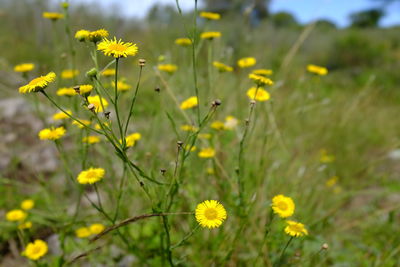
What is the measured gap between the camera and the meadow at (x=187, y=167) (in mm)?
1069

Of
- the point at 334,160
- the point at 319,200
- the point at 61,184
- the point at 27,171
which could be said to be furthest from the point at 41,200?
the point at 334,160

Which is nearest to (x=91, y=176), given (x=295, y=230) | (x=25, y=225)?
(x=25, y=225)

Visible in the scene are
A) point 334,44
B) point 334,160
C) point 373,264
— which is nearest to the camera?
point 373,264

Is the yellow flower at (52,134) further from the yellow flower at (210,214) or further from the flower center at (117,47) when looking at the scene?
the yellow flower at (210,214)

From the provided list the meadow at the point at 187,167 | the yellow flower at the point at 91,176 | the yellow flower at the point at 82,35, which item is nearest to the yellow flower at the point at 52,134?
the meadow at the point at 187,167

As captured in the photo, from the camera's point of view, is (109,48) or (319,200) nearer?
(109,48)

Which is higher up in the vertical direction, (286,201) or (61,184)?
(286,201)

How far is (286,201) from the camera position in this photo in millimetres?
1052

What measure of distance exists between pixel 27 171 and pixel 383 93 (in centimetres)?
550

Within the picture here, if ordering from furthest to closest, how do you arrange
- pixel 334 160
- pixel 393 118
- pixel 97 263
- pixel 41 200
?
pixel 393 118 → pixel 334 160 → pixel 41 200 → pixel 97 263

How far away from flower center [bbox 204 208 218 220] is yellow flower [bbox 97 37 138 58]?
463 mm

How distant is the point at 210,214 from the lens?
88 centimetres

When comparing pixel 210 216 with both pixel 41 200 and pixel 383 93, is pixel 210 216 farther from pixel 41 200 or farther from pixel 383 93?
pixel 383 93

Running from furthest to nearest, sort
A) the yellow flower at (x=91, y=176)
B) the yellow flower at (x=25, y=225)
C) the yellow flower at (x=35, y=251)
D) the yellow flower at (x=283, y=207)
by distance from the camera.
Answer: the yellow flower at (x=25, y=225) → the yellow flower at (x=35, y=251) → the yellow flower at (x=91, y=176) → the yellow flower at (x=283, y=207)
